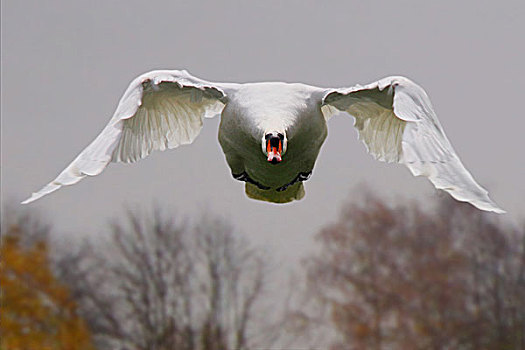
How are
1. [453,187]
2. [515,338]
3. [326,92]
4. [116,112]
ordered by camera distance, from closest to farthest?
[453,187]
[116,112]
[326,92]
[515,338]

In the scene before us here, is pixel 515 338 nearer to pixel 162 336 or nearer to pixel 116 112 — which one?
pixel 162 336

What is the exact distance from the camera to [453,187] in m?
2.94

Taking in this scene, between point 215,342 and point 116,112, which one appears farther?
point 215,342

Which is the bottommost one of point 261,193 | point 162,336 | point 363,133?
point 162,336

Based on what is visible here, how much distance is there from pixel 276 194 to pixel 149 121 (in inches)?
33.8

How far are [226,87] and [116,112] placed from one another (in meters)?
0.63

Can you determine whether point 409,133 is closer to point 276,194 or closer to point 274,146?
point 274,146

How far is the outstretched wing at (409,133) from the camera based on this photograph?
295cm

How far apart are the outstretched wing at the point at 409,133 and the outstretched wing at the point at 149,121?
778 millimetres

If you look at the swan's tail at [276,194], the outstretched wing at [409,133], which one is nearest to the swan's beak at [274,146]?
the outstretched wing at [409,133]

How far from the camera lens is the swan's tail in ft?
15.2

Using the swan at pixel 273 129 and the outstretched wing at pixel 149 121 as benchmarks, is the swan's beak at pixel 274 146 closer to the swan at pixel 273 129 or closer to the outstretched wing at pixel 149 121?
the swan at pixel 273 129

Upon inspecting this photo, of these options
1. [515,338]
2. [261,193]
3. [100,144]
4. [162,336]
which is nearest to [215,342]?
[162,336]

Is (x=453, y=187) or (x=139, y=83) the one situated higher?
(x=139, y=83)
